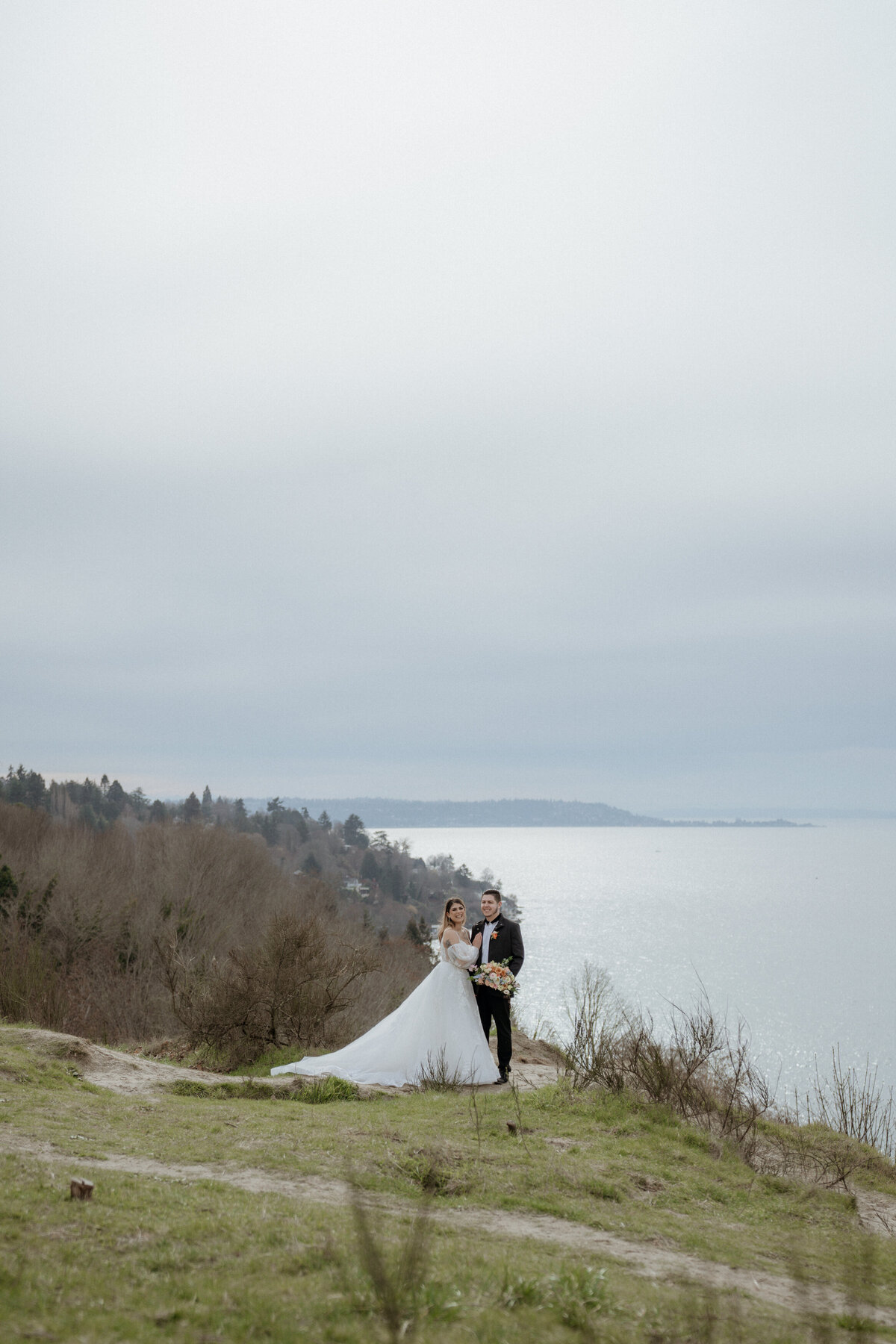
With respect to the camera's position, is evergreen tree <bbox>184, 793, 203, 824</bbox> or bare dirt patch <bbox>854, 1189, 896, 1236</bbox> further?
evergreen tree <bbox>184, 793, 203, 824</bbox>

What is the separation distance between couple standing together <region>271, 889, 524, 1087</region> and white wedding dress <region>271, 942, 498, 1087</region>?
10mm

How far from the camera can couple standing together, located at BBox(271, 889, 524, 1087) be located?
1284cm

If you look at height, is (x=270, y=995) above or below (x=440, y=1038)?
below

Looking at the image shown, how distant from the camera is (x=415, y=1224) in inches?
242

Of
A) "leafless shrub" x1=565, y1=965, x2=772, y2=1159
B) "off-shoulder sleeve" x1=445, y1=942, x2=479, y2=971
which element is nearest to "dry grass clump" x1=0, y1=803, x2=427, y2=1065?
"off-shoulder sleeve" x1=445, y1=942, x2=479, y2=971

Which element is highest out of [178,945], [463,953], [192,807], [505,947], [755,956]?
[192,807]

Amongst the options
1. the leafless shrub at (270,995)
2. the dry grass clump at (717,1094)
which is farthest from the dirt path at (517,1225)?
the leafless shrub at (270,995)

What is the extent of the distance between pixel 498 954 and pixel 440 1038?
157cm

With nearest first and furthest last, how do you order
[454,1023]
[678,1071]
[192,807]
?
[678,1071], [454,1023], [192,807]

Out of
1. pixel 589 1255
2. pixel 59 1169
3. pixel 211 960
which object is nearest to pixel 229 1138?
pixel 59 1169

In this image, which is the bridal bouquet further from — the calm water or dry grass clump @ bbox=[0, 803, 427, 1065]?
the calm water

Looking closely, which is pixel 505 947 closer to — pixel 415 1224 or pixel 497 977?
pixel 497 977

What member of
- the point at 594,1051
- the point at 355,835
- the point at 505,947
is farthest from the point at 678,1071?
the point at 355,835

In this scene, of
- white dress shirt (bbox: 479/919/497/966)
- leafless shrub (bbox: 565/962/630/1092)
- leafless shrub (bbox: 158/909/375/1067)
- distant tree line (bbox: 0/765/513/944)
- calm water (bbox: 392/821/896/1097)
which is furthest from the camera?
distant tree line (bbox: 0/765/513/944)
